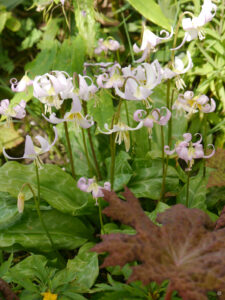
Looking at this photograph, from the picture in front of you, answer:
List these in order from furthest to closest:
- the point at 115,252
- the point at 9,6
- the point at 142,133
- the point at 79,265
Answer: the point at 9,6 < the point at 142,133 < the point at 79,265 < the point at 115,252

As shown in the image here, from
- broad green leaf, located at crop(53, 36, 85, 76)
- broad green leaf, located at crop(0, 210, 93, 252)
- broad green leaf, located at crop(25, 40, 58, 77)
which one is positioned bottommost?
broad green leaf, located at crop(0, 210, 93, 252)

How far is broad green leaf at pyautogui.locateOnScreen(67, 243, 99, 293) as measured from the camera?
1503mm

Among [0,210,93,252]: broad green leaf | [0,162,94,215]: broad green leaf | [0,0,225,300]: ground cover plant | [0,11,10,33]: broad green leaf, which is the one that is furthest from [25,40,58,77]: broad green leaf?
[0,210,93,252]: broad green leaf

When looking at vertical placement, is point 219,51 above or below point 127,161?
above

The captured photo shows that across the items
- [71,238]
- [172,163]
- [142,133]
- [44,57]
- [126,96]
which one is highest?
[126,96]

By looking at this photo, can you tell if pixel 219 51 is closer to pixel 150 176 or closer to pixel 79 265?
pixel 150 176

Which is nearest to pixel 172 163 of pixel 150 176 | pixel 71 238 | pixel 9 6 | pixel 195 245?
pixel 150 176

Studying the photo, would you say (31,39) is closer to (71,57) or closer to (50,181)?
(71,57)

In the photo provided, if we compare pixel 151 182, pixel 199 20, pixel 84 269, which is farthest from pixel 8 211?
pixel 199 20

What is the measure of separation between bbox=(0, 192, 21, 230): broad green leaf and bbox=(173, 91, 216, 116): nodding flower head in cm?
91

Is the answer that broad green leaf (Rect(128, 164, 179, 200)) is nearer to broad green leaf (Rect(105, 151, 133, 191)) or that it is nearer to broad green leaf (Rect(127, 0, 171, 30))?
broad green leaf (Rect(105, 151, 133, 191))

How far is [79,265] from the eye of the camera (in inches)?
63.0

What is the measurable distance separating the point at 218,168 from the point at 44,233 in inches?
34.7

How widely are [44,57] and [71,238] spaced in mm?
1530
